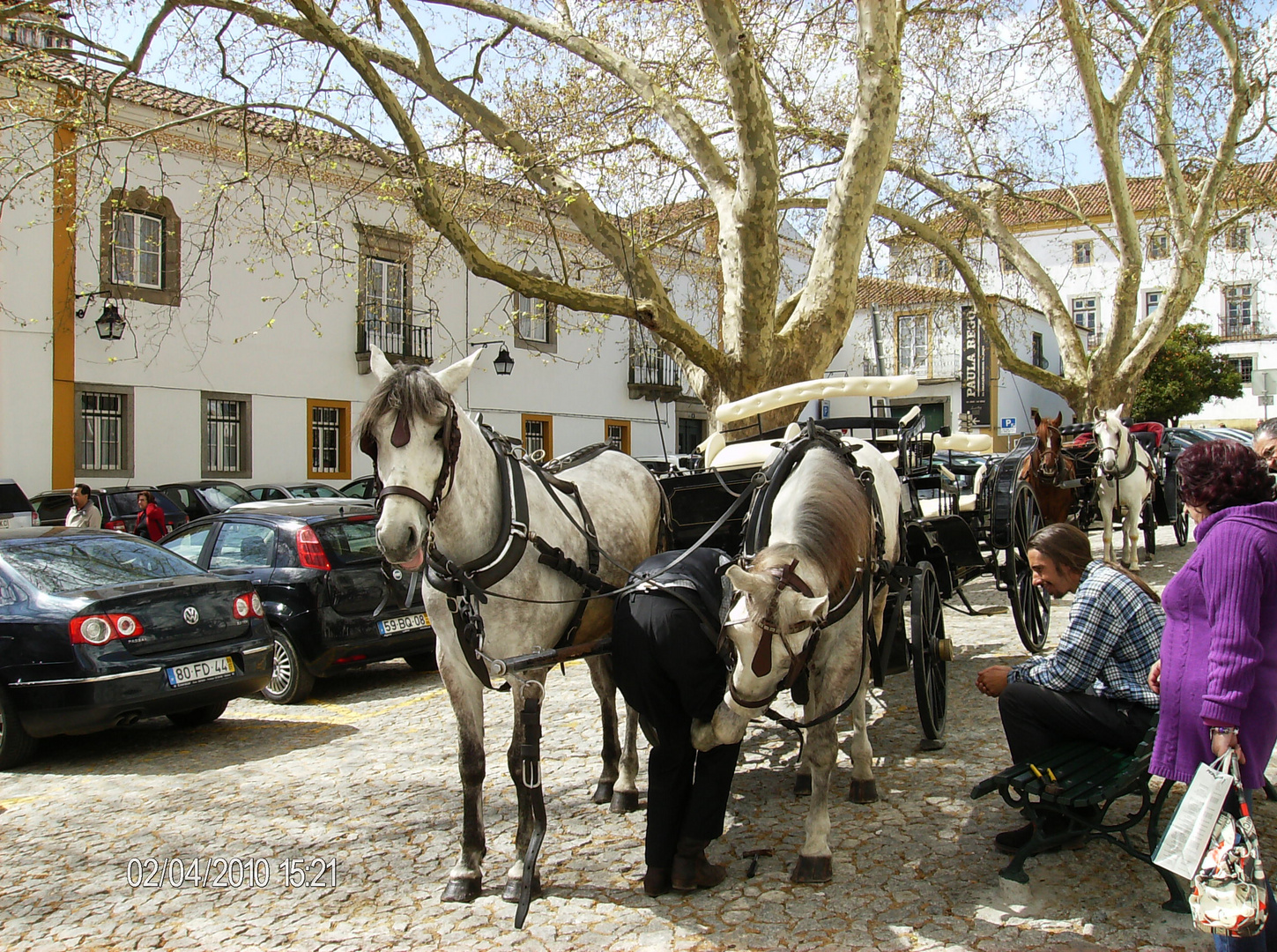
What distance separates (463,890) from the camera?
3662mm

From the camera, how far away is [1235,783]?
8.68 ft

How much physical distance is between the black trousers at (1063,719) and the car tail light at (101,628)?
4.95 meters

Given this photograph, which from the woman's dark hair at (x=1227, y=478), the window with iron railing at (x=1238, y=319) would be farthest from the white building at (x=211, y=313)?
the window with iron railing at (x=1238, y=319)

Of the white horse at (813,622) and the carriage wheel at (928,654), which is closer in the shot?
the white horse at (813,622)

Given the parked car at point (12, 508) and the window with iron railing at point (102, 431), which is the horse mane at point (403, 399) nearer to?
the parked car at point (12, 508)

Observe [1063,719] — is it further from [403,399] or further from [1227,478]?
[403,399]

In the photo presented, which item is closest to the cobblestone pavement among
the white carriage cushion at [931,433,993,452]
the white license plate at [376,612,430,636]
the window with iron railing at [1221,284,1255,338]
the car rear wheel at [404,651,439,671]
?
the white license plate at [376,612,430,636]

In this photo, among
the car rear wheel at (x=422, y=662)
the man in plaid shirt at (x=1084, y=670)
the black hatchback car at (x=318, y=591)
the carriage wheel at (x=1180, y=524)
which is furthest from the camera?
the carriage wheel at (x=1180, y=524)

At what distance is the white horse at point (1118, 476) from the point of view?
11.1 metres

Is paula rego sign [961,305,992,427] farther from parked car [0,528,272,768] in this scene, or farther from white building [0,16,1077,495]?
parked car [0,528,272,768]

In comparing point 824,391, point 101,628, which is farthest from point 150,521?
point 824,391

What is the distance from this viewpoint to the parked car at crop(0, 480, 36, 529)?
13.1 m

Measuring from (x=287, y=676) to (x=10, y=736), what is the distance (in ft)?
6.58
